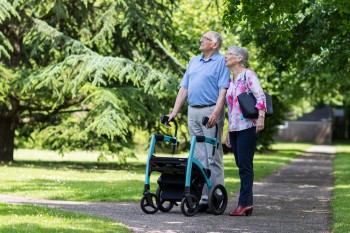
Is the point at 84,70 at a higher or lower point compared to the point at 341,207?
higher

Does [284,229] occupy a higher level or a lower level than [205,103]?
lower

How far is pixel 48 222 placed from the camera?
29.8ft

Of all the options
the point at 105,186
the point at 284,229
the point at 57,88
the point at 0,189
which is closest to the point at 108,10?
the point at 57,88

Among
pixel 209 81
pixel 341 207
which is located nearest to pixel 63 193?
pixel 209 81

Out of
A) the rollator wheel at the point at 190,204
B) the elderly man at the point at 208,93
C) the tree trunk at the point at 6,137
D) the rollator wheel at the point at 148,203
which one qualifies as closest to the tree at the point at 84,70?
the tree trunk at the point at 6,137

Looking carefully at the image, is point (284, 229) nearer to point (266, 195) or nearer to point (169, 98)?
point (266, 195)

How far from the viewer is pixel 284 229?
9.69 metres

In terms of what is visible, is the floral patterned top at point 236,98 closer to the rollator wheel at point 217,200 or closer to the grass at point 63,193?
the rollator wheel at point 217,200

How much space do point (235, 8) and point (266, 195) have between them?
10.6 feet

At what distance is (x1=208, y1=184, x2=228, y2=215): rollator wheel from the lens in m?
11.0

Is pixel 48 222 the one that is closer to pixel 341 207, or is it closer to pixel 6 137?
pixel 341 207

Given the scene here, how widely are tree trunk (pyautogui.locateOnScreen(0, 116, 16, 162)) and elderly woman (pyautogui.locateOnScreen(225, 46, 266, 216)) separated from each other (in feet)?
45.5

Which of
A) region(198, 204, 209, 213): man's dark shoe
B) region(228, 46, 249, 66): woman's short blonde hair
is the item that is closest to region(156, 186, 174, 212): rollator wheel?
region(198, 204, 209, 213): man's dark shoe

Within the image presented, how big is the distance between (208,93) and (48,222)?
310 centimetres
